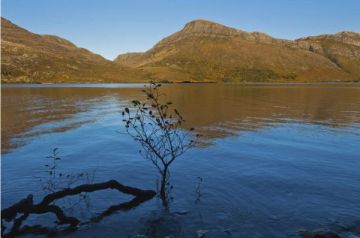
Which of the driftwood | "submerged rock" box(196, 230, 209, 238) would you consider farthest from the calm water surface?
the driftwood

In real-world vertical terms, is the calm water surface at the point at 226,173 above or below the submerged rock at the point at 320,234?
below

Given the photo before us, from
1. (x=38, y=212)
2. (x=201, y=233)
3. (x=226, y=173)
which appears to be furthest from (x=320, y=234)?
(x=38, y=212)

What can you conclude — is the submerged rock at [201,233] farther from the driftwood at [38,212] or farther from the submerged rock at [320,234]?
the driftwood at [38,212]

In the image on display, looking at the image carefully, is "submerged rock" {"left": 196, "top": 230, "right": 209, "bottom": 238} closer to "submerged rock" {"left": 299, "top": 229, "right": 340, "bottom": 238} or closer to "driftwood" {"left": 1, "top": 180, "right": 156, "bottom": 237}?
"submerged rock" {"left": 299, "top": 229, "right": 340, "bottom": 238}

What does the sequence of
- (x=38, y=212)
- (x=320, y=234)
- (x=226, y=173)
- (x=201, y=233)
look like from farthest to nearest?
(x=226, y=173)
(x=38, y=212)
(x=201, y=233)
(x=320, y=234)

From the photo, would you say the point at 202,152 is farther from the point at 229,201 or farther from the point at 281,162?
the point at 229,201

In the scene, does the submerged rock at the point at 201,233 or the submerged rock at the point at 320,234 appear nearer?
the submerged rock at the point at 320,234

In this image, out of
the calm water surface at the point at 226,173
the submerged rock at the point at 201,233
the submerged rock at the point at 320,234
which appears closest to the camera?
the submerged rock at the point at 320,234

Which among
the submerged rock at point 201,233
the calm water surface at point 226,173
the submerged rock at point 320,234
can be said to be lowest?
the calm water surface at point 226,173

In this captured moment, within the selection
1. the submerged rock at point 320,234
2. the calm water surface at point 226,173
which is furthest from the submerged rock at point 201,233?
the submerged rock at point 320,234

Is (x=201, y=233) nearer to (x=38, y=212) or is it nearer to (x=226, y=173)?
(x=38, y=212)

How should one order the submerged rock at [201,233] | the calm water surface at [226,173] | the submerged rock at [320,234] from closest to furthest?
the submerged rock at [320,234]
the submerged rock at [201,233]
the calm water surface at [226,173]

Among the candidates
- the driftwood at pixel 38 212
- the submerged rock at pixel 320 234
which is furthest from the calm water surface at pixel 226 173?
the submerged rock at pixel 320 234

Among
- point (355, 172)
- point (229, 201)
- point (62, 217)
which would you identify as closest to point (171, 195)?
point (229, 201)
